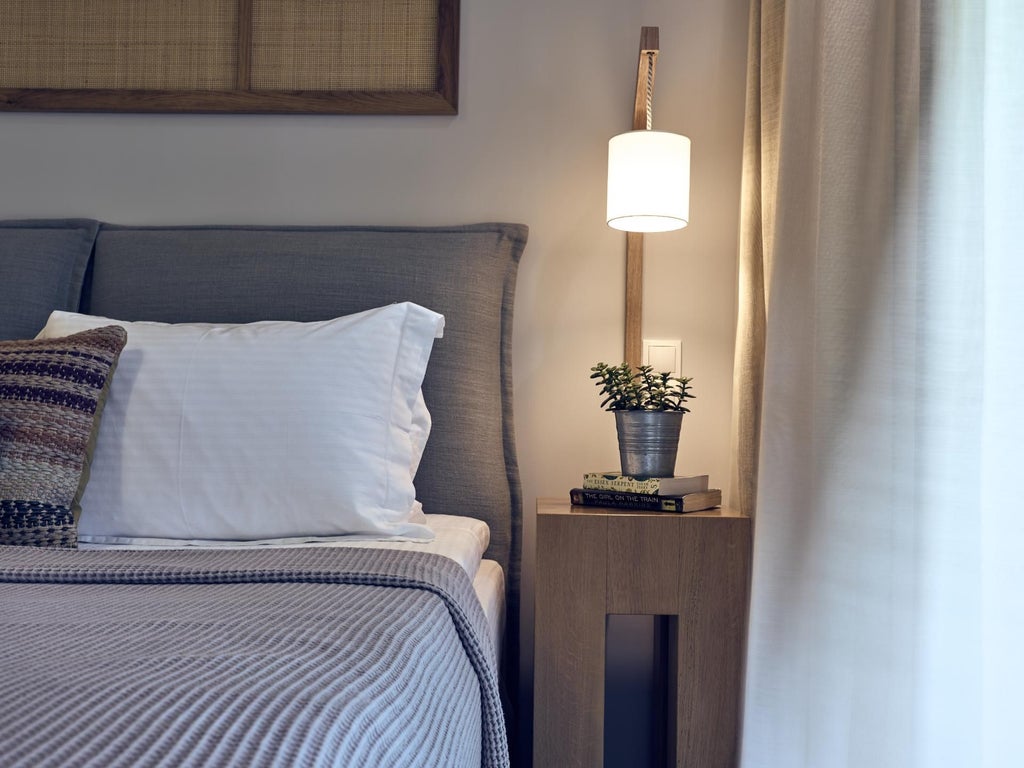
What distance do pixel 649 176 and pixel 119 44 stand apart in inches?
49.6

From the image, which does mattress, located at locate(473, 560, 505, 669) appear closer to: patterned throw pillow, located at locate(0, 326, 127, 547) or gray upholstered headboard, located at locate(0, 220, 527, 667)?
gray upholstered headboard, located at locate(0, 220, 527, 667)

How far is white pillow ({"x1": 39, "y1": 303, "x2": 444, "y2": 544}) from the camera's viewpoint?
148 centimetres

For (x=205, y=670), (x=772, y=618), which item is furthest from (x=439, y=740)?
(x=772, y=618)

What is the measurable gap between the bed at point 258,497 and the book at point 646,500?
223 mm

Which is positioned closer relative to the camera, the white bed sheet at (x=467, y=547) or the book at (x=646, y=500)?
the white bed sheet at (x=467, y=547)

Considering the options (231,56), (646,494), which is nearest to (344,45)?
(231,56)

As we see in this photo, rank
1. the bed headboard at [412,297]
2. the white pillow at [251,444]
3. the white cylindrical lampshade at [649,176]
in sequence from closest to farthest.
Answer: the white pillow at [251,444] → the white cylindrical lampshade at [649,176] → the bed headboard at [412,297]

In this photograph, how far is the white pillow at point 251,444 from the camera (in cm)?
148

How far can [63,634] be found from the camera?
0.81 metres

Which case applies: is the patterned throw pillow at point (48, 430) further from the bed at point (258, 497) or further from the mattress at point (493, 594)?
the mattress at point (493, 594)

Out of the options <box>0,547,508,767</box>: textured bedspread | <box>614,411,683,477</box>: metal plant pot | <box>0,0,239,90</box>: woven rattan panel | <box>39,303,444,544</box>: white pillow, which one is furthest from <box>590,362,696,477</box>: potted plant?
<box>0,0,239,90</box>: woven rattan panel

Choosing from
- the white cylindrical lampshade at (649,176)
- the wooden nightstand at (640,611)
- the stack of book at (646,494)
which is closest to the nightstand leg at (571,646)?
the wooden nightstand at (640,611)

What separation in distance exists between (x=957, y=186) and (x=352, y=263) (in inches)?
49.3

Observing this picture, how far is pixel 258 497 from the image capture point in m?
1.48
